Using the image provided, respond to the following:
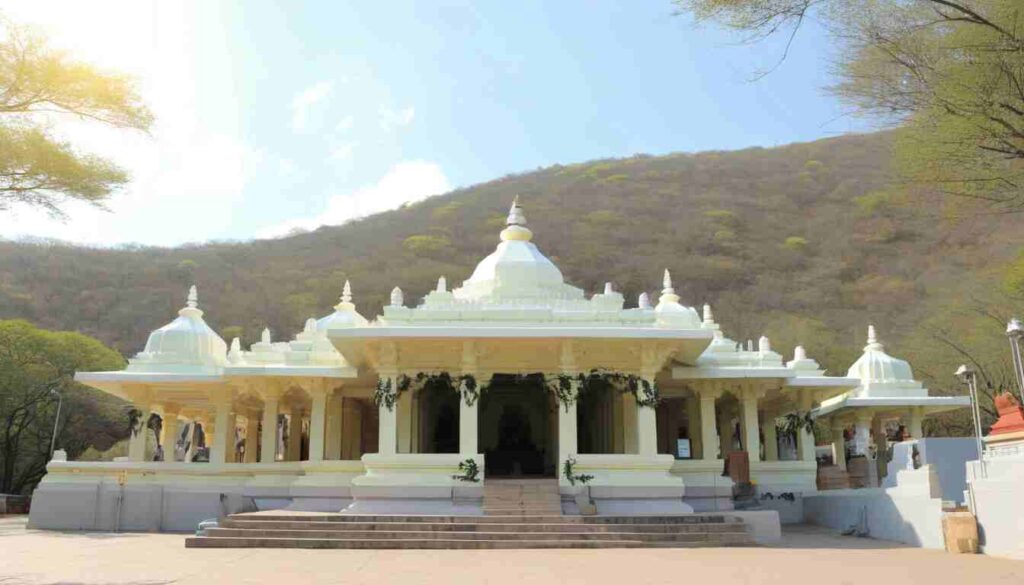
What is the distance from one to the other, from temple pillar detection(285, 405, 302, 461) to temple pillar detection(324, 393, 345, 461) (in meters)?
3.05

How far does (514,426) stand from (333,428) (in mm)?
4816

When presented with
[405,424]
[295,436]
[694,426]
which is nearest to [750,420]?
[694,426]

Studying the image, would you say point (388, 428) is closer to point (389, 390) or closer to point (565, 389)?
point (389, 390)

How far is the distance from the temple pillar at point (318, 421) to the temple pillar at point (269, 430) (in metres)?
1.07

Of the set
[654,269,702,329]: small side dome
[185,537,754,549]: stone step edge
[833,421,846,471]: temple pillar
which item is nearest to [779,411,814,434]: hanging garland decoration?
[654,269,702,329]: small side dome

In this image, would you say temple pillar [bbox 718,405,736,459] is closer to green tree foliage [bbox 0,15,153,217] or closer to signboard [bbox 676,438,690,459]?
signboard [bbox 676,438,690,459]

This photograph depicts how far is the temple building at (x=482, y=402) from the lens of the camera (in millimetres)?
17531

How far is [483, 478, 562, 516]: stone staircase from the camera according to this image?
644 inches

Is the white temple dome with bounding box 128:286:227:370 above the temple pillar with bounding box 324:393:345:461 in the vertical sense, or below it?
above

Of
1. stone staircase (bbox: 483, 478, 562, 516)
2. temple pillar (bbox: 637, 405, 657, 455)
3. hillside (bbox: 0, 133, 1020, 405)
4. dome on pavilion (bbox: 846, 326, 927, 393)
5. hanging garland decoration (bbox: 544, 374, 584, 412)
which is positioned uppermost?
hillside (bbox: 0, 133, 1020, 405)

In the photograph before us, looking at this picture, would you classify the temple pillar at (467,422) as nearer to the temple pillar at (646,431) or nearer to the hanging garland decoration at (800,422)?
the temple pillar at (646,431)

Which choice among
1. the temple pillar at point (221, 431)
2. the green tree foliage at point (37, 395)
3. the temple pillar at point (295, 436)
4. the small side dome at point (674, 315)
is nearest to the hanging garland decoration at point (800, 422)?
the small side dome at point (674, 315)

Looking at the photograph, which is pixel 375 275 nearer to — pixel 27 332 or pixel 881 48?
pixel 27 332

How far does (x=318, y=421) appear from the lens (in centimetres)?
2062
